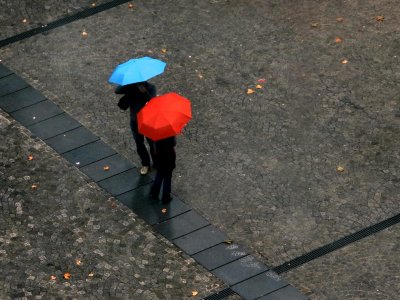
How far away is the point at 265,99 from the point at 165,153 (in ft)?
8.02

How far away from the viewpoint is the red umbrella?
12125 mm

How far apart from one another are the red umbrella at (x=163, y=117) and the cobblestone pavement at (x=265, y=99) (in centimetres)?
131

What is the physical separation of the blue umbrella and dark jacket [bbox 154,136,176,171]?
2.50ft

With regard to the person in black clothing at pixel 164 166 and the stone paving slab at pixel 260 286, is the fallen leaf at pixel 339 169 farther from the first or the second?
the person in black clothing at pixel 164 166

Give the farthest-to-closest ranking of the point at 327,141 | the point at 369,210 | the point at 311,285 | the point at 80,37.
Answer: the point at 80,37 → the point at 327,141 → the point at 369,210 → the point at 311,285

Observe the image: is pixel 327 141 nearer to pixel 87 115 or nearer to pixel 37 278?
pixel 87 115

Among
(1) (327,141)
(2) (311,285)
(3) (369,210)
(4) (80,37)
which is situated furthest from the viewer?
(4) (80,37)

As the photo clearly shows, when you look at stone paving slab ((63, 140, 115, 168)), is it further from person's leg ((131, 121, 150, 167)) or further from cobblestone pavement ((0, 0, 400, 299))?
person's leg ((131, 121, 150, 167))

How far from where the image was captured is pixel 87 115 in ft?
47.5

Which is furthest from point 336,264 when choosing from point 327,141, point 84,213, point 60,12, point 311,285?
point 60,12

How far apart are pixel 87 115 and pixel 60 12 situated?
8.35 ft

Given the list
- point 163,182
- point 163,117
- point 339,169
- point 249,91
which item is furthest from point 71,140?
point 339,169

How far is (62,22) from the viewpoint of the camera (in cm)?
1619

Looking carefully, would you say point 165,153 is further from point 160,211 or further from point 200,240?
point 200,240
